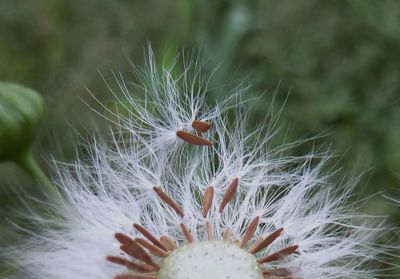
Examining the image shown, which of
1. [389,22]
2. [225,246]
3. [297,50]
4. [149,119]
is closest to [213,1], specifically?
[297,50]

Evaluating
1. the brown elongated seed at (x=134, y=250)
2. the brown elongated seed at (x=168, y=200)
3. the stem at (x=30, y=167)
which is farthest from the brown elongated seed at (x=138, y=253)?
the stem at (x=30, y=167)

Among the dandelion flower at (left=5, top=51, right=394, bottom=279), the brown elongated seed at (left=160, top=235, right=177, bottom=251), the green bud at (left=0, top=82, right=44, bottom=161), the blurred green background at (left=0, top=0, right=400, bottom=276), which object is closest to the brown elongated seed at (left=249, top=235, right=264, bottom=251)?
the dandelion flower at (left=5, top=51, right=394, bottom=279)

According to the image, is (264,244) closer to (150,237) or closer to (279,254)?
(279,254)

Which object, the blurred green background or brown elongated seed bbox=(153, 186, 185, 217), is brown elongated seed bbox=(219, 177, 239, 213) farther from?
the blurred green background

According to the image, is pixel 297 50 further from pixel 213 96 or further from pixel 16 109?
pixel 16 109

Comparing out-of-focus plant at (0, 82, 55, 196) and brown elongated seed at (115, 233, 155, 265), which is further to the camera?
out-of-focus plant at (0, 82, 55, 196)

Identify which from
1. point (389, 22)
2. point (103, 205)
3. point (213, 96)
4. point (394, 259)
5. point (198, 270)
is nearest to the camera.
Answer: point (198, 270)
